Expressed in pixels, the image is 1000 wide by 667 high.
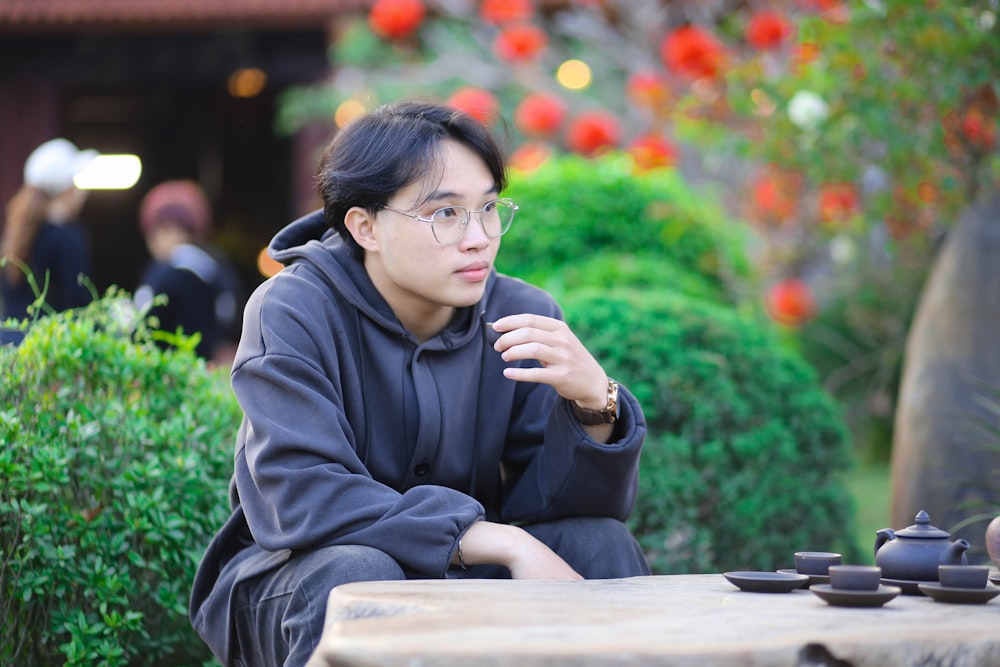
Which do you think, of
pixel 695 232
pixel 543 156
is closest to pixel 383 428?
pixel 695 232

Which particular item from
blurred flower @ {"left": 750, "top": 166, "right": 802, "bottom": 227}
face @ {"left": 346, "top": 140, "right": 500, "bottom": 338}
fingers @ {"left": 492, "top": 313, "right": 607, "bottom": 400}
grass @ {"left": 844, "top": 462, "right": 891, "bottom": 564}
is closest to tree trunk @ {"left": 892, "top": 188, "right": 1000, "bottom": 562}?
grass @ {"left": 844, "top": 462, "right": 891, "bottom": 564}

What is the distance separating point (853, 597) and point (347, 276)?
1.39m

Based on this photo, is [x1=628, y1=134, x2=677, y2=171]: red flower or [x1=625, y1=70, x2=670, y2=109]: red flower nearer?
[x1=625, y1=70, x2=670, y2=109]: red flower

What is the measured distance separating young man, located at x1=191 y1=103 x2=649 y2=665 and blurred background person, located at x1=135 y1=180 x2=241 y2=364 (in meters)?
3.75

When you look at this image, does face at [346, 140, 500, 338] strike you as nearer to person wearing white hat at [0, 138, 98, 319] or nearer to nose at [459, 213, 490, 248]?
nose at [459, 213, 490, 248]

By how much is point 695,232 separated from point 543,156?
8.86 feet

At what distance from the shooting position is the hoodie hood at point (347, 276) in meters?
2.85

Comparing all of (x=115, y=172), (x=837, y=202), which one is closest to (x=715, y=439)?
(x=837, y=202)

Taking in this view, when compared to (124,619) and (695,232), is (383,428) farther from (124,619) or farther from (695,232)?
(695,232)

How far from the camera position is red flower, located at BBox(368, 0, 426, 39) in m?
9.59

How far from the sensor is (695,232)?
19.5ft

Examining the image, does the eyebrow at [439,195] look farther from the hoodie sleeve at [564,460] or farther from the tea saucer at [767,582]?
the tea saucer at [767,582]

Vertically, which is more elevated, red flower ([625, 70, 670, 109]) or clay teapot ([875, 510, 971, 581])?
red flower ([625, 70, 670, 109])

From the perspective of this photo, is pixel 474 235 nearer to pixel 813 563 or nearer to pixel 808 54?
pixel 813 563
